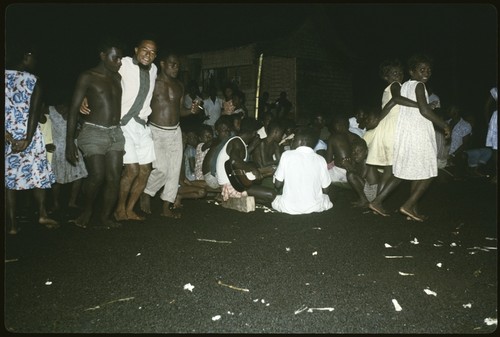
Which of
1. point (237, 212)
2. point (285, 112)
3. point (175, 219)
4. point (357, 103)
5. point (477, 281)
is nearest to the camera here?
point (477, 281)

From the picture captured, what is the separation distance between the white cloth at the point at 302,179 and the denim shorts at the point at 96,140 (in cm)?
222

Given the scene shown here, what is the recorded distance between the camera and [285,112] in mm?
13750

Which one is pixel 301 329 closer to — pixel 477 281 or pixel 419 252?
pixel 477 281

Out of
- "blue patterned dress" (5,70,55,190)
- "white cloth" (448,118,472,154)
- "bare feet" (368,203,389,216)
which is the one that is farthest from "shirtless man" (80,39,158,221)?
"white cloth" (448,118,472,154)

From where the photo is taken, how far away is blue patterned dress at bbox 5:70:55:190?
15.3ft

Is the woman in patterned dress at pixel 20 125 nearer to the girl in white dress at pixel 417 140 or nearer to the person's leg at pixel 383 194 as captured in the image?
the person's leg at pixel 383 194

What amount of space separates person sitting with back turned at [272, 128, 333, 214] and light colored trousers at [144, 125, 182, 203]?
4.52 ft

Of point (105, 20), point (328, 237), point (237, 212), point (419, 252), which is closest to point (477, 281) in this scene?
point (419, 252)

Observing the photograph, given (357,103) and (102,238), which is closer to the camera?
(102,238)

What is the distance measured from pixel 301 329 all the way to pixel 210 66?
44.8 ft

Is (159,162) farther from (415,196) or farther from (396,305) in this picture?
(396,305)

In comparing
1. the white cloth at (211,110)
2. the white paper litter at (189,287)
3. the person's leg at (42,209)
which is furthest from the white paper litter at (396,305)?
the white cloth at (211,110)

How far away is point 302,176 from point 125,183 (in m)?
2.28

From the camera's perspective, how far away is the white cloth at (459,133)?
10.3 m
